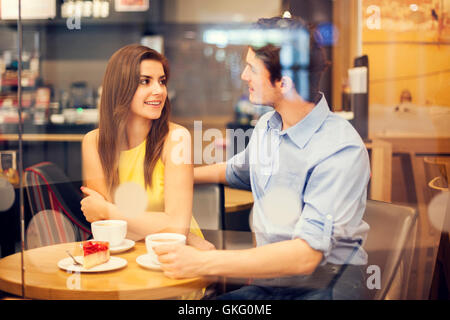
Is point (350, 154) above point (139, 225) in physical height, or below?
above

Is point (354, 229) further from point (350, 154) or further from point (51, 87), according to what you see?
point (51, 87)

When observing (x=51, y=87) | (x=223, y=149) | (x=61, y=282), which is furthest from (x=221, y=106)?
(x=51, y=87)

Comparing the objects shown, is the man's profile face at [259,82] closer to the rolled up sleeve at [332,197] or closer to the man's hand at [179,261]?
the rolled up sleeve at [332,197]

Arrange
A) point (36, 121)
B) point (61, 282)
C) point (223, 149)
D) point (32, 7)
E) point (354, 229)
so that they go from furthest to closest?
1. point (36, 121)
2. point (32, 7)
3. point (223, 149)
4. point (354, 229)
5. point (61, 282)

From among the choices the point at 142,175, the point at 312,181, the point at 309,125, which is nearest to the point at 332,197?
the point at 312,181

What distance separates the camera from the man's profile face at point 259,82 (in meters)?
1.48

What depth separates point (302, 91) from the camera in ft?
4.89

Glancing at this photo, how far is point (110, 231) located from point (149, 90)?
439 millimetres

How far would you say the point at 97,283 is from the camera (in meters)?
1.35

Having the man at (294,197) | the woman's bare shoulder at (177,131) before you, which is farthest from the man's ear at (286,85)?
the woman's bare shoulder at (177,131)

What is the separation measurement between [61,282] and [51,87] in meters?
3.01

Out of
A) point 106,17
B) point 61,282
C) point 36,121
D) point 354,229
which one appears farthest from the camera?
point 36,121

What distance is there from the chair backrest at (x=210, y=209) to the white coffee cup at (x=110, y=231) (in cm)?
24

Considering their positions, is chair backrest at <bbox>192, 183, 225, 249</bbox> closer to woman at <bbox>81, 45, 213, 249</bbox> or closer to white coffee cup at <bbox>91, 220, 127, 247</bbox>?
woman at <bbox>81, 45, 213, 249</bbox>
